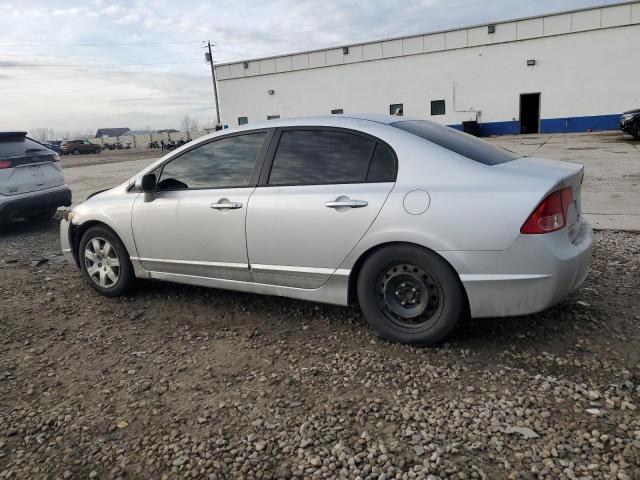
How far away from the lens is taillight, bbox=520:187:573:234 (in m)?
2.96

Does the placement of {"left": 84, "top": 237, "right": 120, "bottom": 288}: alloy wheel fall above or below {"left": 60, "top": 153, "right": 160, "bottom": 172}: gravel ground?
below

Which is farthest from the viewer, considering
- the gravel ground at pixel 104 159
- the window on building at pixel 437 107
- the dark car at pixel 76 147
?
the dark car at pixel 76 147

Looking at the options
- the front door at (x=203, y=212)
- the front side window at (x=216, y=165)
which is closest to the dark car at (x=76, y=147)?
the front door at (x=203, y=212)

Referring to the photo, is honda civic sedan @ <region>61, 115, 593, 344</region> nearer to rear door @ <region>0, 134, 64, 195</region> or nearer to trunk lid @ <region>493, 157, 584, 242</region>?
trunk lid @ <region>493, 157, 584, 242</region>

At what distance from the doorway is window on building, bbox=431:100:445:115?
4.46 meters

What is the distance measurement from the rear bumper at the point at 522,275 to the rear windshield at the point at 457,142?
2.25 ft

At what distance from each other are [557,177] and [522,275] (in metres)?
0.66

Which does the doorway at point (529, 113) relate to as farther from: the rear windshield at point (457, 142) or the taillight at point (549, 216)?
the taillight at point (549, 216)

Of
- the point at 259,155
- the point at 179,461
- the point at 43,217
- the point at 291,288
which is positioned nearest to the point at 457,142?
the point at 259,155

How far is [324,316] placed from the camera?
409 cm

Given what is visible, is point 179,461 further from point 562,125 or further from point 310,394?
point 562,125

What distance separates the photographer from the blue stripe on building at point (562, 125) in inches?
1053

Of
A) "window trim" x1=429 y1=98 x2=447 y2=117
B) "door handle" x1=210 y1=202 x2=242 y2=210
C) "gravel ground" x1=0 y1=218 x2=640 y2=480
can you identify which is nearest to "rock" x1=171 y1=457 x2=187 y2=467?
"gravel ground" x1=0 y1=218 x2=640 y2=480

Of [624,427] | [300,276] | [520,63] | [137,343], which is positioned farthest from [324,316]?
[520,63]
